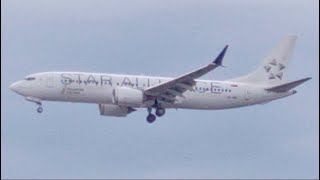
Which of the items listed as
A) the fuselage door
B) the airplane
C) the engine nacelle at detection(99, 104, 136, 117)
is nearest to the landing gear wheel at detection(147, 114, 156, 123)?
the airplane

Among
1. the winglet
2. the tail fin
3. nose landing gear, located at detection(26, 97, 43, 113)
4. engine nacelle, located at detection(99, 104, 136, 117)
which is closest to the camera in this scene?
the winglet

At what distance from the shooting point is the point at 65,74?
308ft

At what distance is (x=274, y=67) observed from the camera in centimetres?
10194

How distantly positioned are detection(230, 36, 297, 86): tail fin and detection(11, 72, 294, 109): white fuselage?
1.78 metres

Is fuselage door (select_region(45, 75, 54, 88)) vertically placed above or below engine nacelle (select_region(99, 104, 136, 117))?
above

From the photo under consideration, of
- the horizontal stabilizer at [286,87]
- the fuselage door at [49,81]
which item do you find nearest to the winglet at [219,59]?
the horizontal stabilizer at [286,87]

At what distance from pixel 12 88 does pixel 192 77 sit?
1289 cm

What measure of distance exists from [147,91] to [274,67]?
41.1 ft

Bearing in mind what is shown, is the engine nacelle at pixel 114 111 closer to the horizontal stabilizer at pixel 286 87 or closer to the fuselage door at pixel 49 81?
the fuselage door at pixel 49 81

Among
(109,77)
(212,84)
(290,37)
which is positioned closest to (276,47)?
(290,37)

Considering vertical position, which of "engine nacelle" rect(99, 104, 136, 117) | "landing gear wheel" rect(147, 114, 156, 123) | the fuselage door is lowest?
"engine nacelle" rect(99, 104, 136, 117)

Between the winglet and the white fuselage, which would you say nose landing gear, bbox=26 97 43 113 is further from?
the winglet

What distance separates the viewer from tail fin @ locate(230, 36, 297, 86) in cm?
10000

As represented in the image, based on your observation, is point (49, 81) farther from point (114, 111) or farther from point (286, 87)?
point (286, 87)
